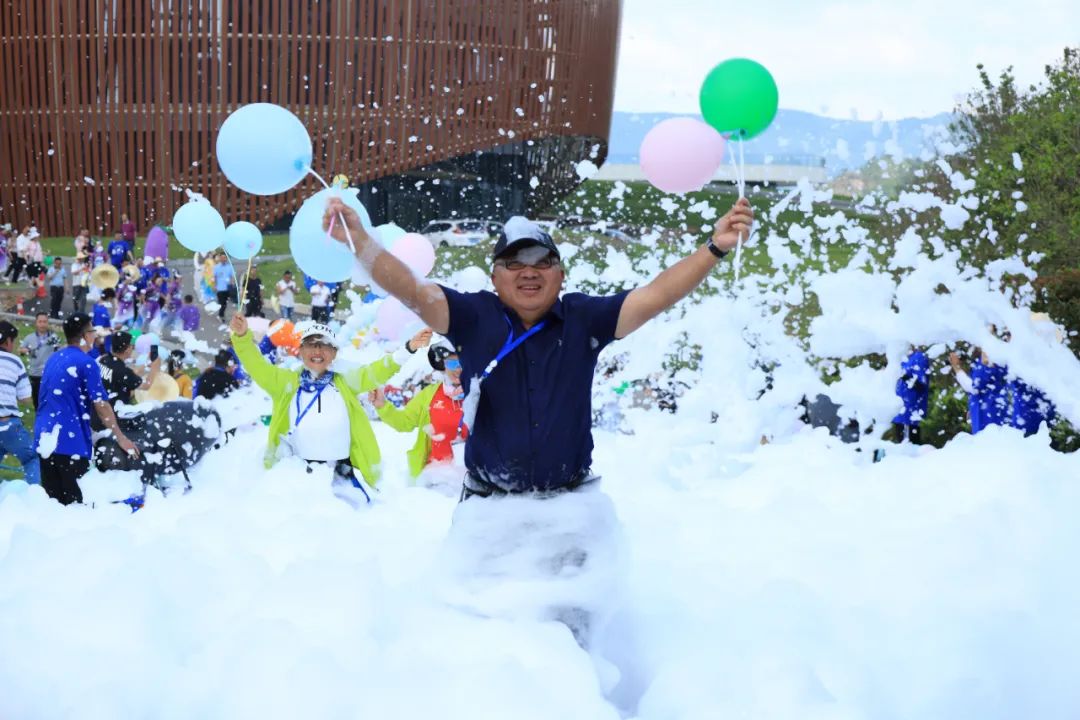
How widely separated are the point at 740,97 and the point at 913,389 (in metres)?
5.58

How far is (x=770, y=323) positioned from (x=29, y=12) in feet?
92.0

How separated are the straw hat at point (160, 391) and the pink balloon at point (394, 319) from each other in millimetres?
3132

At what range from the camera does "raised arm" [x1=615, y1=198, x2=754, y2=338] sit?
3.55 metres


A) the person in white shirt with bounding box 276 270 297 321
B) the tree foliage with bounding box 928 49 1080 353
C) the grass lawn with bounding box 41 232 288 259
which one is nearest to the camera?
the tree foliage with bounding box 928 49 1080 353

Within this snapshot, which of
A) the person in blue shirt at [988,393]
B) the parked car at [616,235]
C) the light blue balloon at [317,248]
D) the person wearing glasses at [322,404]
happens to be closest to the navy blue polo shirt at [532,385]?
the light blue balloon at [317,248]

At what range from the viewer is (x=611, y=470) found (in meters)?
6.95

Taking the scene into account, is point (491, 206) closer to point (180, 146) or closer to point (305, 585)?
point (180, 146)

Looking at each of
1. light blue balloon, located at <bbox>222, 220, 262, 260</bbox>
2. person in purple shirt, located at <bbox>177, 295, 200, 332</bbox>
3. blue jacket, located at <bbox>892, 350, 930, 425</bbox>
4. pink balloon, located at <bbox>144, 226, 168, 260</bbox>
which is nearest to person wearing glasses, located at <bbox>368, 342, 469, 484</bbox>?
light blue balloon, located at <bbox>222, 220, 262, 260</bbox>

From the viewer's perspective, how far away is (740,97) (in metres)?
4.07

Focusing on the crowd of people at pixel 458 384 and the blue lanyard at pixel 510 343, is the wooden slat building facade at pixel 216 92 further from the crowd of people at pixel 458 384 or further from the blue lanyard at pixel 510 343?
the blue lanyard at pixel 510 343

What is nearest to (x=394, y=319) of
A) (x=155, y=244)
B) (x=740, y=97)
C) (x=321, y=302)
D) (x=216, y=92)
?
(x=740, y=97)

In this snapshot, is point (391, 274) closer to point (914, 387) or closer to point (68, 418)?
point (68, 418)

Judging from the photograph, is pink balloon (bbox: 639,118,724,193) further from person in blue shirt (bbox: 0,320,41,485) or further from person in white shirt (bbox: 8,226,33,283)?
person in white shirt (bbox: 8,226,33,283)

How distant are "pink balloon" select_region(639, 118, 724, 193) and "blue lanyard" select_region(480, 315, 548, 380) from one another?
1035mm
